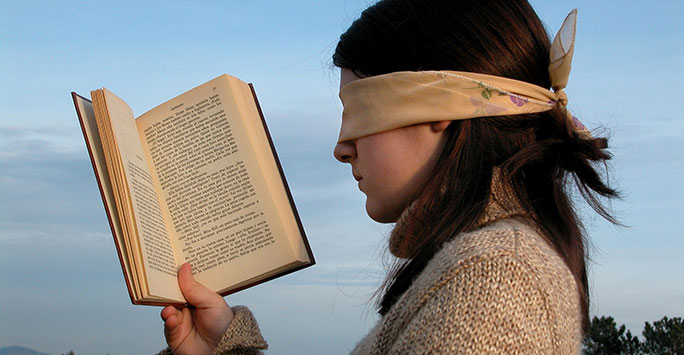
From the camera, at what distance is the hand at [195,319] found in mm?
2570

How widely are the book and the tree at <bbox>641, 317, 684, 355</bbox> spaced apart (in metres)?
10.7

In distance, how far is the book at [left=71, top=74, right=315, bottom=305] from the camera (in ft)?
8.03

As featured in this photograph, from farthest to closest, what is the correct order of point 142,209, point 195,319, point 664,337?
point 664,337
point 195,319
point 142,209

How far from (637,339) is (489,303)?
11.4m

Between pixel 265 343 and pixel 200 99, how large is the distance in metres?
0.94

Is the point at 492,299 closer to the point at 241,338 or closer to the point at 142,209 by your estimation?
the point at 241,338

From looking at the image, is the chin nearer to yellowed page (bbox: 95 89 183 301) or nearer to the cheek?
the cheek

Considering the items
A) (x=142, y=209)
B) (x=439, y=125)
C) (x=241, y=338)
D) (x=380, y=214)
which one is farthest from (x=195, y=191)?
(x=439, y=125)

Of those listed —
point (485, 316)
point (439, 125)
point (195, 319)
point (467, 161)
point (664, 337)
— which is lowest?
point (664, 337)

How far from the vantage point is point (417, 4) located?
2.28 m

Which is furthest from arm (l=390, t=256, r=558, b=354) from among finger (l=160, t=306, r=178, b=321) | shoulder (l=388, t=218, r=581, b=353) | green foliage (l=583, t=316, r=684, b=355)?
green foliage (l=583, t=316, r=684, b=355)

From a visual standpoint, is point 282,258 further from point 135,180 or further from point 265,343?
point 135,180

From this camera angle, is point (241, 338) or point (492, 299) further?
point (241, 338)

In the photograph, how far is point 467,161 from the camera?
6.71 ft
